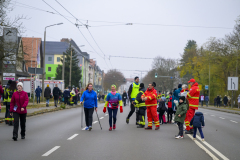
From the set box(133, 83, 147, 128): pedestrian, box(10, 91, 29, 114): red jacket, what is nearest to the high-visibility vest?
box(133, 83, 147, 128): pedestrian

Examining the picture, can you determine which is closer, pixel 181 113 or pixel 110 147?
pixel 110 147

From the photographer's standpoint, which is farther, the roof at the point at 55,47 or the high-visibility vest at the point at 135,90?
the roof at the point at 55,47

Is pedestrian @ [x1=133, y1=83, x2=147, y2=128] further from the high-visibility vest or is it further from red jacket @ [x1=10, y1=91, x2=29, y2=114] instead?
red jacket @ [x1=10, y1=91, x2=29, y2=114]

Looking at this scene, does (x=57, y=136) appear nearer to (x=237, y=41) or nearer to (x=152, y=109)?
(x=152, y=109)

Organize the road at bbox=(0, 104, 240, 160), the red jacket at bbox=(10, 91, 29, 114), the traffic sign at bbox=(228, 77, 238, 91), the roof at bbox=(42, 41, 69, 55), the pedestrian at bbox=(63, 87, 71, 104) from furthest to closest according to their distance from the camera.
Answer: the roof at bbox=(42, 41, 69, 55)
the traffic sign at bbox=(228, 77, 238, 91)
the pedestrian at bbox=(63, 87, 71, 104)
the red jacket at bbox=(10, 91, 29, 114)
the road at bbox=(0, 104, 240, 160)

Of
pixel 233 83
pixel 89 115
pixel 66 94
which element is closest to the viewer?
pixel 89 115

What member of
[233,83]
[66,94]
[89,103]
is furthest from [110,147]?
[233,83]

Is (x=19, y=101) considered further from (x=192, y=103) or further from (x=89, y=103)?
Result: (x=192, y=103)

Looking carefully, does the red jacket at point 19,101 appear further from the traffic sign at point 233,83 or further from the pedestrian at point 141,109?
the traffic sign at point 233,83

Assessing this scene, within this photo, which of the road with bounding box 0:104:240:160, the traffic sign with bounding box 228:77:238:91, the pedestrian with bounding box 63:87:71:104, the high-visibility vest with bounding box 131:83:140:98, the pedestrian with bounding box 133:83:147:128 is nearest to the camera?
the road with bounding box 0:104:240:160

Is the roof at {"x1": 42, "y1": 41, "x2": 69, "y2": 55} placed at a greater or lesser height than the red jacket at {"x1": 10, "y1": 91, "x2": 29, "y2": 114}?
greater

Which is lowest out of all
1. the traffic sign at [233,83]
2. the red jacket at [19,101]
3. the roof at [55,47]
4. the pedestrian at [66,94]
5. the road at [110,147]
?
the road at [110,147]

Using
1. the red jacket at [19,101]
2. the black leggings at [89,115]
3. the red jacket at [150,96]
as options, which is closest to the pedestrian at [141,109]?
the red jacket at [150,96]

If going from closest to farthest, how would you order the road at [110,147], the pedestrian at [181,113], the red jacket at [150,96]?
the road at [110,147]
the pedestrian at [181,113]
the red jacket at [150,96]
